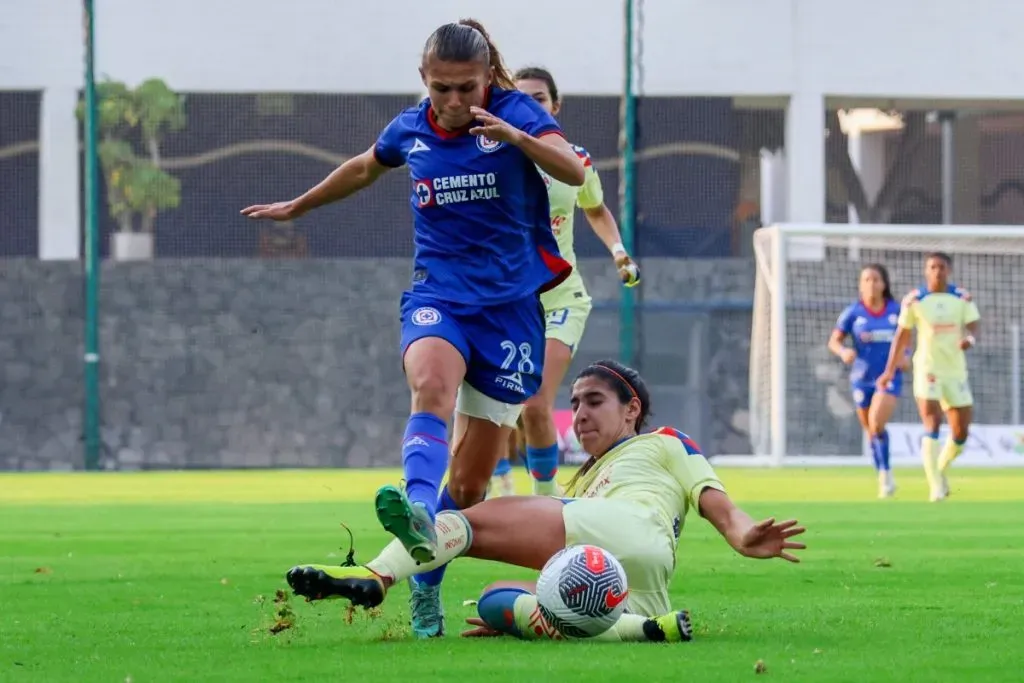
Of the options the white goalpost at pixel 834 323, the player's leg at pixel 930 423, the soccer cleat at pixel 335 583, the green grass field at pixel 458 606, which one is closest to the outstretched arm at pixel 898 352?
the player's leg at pixel 930 423

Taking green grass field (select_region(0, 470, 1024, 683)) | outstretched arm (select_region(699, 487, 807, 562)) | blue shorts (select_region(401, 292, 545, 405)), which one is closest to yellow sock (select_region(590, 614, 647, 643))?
green grass field (select_region(0, 470, 1024, 683))

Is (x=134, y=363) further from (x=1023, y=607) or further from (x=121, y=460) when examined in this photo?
(x=1023, y=607)

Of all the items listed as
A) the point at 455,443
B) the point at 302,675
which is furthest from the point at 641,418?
the point at 302,675

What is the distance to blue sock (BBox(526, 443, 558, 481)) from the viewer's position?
10000 millimetres

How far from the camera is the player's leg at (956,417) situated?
55.8 ft

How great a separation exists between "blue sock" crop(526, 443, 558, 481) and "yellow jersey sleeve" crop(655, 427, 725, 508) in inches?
126

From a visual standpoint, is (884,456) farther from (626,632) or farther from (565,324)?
(626,632)

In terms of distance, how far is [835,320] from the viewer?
25234 mm

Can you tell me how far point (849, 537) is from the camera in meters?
11.5

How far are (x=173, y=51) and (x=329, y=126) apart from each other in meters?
2.30

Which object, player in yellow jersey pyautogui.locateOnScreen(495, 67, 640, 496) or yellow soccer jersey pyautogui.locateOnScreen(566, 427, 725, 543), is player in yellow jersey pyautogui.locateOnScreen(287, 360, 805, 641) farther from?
player in yellow jersey pyautogui.locateOnScreen(495, 67, 640, 496)

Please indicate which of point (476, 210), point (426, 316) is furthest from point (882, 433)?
point (426, 316)

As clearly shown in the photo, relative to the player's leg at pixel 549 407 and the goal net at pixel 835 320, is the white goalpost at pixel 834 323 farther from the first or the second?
the player's leg at pixel 549 407

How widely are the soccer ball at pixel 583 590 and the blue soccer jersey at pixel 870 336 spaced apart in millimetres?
13439
